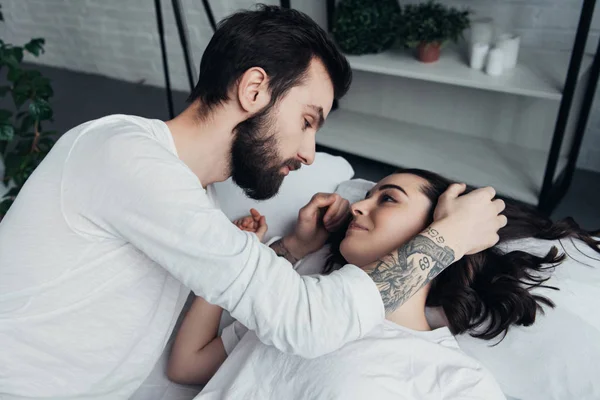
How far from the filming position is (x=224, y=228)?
78cm

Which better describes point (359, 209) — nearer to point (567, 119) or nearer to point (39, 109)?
point (567, 119)

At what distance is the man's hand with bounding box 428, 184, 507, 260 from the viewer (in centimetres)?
92

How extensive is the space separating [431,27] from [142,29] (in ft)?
7.35

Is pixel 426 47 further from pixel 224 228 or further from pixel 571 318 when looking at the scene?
pixel 224 228

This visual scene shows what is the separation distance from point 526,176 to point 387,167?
656mm

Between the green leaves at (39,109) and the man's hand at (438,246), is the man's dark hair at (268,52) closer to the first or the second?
the man's hand at (438,246)

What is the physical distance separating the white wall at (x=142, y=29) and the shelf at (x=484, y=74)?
125mm

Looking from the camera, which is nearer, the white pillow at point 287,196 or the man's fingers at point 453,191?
the man's fingers at point 453,191

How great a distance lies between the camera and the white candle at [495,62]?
187cm

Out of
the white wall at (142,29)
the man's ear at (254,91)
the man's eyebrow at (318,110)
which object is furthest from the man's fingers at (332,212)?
the white wall at (142,29)

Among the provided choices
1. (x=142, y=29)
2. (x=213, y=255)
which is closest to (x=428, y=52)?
(x=213, y=255)

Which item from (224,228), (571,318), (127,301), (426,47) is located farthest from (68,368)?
(426,47)

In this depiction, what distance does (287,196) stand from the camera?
1.48 meters

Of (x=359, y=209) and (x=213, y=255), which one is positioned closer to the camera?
(x=213, y=255)
